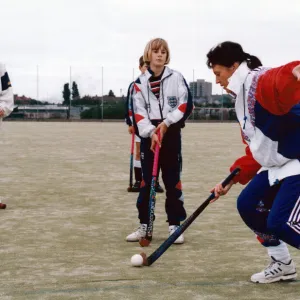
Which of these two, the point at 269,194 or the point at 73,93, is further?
the point at 73,93

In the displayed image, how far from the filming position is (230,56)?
13.0 feet

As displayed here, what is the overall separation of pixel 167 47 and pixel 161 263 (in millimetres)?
1890

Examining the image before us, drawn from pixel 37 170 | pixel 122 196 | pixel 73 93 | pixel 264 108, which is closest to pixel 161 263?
pixel 264 108

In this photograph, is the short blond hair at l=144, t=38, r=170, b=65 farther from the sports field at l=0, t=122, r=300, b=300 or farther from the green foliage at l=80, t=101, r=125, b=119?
the green foliage at l=80, t=101, r=125, b=119

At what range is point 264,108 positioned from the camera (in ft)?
12.1

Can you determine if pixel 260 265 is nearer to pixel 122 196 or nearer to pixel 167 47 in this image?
pixel 167 47

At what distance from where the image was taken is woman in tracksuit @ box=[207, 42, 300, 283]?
355 centimetres

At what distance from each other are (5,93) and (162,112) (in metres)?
2.28

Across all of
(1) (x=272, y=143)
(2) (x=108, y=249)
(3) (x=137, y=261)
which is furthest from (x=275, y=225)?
(2) (x=108, y=249)

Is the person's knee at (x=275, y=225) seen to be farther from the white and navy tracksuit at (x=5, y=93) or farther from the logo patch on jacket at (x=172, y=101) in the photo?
the white and navy tracksuit at (x=5, y=93)

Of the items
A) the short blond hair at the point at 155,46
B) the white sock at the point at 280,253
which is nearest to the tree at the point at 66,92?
the short blond hair at the point at 155,46

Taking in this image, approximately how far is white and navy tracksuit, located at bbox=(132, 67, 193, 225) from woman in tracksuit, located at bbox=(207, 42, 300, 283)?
151 cm

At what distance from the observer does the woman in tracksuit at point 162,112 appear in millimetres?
5570

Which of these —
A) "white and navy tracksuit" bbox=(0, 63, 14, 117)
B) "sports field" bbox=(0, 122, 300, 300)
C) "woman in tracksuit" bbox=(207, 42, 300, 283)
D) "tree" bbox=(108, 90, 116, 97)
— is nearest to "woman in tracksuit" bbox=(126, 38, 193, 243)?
"sports field" bbox=(0, 122, 300, 300)
